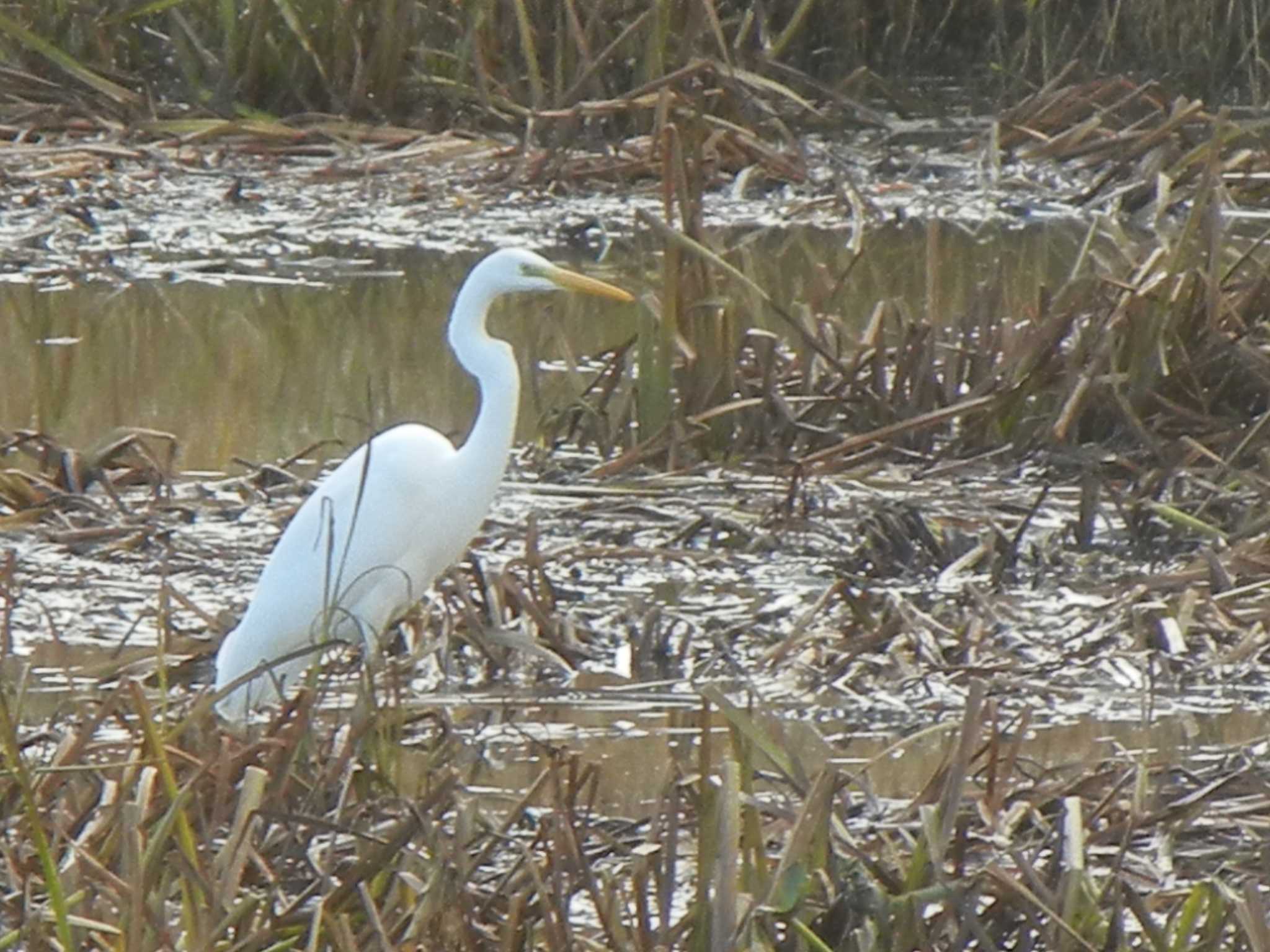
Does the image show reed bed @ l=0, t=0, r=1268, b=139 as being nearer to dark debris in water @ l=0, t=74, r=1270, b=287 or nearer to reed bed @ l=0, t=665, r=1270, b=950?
dark debris in water @ l=0, t=74, r=1270, b=287

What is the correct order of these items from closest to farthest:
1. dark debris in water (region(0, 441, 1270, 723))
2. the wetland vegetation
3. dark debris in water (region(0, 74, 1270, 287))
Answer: the wetland vegetation
dark debris in water (region(0, 441, 1270, 723))
dark debris in water (region(0, 74, 1270, 287))

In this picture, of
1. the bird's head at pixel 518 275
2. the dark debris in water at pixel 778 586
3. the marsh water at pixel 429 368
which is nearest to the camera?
the marsh water at pixel 429 368

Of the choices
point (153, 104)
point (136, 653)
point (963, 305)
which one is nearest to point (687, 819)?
point (136, 653)

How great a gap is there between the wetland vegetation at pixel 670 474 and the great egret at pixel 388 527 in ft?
0.40

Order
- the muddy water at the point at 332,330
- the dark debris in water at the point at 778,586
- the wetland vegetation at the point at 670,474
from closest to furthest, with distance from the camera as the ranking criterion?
the wetland vegetation at the point at 670,474 → the dark debris in water at the point at 778,586 → the muddy water at the point at 332,330

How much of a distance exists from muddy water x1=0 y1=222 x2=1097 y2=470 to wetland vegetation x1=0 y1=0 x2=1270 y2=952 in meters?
0.03

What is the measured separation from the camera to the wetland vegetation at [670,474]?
295 centimetres

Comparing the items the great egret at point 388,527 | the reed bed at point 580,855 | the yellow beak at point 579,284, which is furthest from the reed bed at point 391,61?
the reed bed at point 580,855

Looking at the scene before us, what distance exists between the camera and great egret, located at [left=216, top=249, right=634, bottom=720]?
434 centimetres

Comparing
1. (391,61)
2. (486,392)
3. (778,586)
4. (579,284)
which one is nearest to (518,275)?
(579,284)

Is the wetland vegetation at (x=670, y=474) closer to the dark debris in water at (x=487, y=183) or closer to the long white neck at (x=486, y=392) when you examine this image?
the dark debris in water at (x=487, y=183)

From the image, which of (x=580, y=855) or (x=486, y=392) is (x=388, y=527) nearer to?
(x=486, y=392)

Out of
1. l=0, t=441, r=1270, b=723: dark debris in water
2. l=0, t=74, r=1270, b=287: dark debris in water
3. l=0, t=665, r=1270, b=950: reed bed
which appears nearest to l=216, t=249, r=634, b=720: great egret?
l=0, t=441, r=1270, b=723: dark debris in water

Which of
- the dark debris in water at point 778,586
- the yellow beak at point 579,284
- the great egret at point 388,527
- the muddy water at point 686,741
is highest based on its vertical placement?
the yellow beak at point 579,284
